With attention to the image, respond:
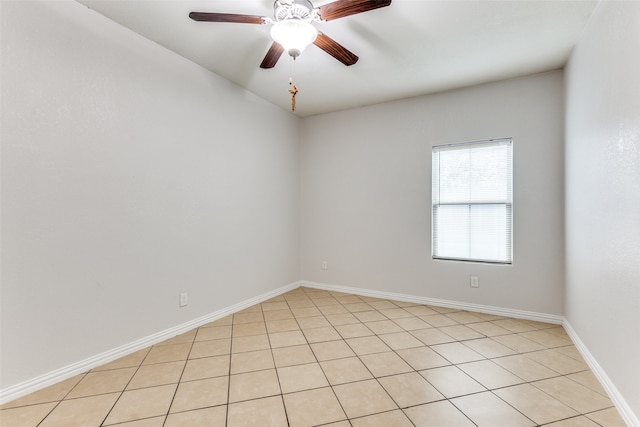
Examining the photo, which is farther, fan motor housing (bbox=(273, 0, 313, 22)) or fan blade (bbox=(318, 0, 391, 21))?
fan motor housing (bbox=(273, 0, 313, 22))

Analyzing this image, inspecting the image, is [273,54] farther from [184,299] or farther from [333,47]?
[184,299]

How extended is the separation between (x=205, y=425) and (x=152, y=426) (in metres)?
0.26

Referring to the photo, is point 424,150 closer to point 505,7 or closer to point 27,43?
point 505,7

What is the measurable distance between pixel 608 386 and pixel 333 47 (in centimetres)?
271

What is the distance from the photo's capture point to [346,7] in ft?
5.23

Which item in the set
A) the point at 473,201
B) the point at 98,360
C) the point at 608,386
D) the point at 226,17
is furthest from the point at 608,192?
the point at 98,360

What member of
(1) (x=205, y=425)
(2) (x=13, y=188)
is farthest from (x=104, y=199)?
(1) (x=205, y=425)

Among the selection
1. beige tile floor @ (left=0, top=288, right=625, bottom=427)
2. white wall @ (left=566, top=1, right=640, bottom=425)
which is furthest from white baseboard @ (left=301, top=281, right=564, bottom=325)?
white wall @ (left=566, top=1, right=640, bottom=425)

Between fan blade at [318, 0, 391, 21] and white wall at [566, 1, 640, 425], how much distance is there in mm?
1310

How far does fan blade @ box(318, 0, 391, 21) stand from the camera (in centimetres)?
153

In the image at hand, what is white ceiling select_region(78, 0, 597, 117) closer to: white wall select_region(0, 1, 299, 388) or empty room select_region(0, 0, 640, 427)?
empty room select_region(0, 0, 640, 427)

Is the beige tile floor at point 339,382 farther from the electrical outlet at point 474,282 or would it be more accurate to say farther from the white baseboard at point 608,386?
the electrical outlet at point 474,282

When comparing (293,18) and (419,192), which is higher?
(293,18)

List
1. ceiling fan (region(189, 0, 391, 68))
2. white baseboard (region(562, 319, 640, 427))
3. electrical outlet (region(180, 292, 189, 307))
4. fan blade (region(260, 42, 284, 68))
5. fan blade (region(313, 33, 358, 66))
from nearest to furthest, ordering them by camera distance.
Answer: white baseboard (region(562, 319, 640, 427))
ceiling fan (region(189, 0, 391, 68))
fan blade (region(313, 33, 358, 66))
fan blade (region(260, 42, 284, 68))
electrical outlet (region(180, 292, 189, 307))
